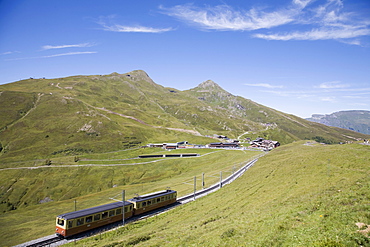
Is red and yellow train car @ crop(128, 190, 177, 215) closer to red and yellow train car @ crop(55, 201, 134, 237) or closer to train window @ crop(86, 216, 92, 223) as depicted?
red and yellow train car @ crop(55, 201, 134, 237)

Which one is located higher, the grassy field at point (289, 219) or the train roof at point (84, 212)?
the grassy field at point (289, 219)

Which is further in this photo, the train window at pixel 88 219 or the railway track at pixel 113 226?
the train window at pixel 88 219

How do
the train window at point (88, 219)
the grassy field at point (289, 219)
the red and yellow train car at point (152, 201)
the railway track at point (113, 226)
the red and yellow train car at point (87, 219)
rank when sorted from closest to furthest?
the grassy field at point (289, 219), the railway track at point (113, 226), the red and yellow train car at point (87, 219), the train window at point (88, 219), the red and yellow train car at point (152, 201)

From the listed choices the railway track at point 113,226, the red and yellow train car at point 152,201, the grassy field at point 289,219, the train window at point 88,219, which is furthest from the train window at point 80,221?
the red and yellow train car at point 152,201

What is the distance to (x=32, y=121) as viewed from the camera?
7087 inches

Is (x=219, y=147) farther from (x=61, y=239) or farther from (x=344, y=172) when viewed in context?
(x=61, y=239)

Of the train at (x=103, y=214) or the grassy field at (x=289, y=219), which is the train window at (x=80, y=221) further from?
the grassy field at (x=289, y=219)

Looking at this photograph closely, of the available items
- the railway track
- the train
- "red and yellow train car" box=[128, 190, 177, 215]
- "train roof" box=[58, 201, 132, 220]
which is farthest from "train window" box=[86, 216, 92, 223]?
"red and yellow train car" box=[128, 190, 177, 215]

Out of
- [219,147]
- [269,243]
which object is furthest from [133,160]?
[269,243]

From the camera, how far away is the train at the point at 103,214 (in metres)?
35.0

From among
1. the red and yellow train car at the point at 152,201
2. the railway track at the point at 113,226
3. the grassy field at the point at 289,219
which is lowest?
the railway track at the point at 113,226

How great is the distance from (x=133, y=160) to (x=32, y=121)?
113 m

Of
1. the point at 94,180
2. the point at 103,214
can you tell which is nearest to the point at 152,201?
the point at 103,214

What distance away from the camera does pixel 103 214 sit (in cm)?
3884
